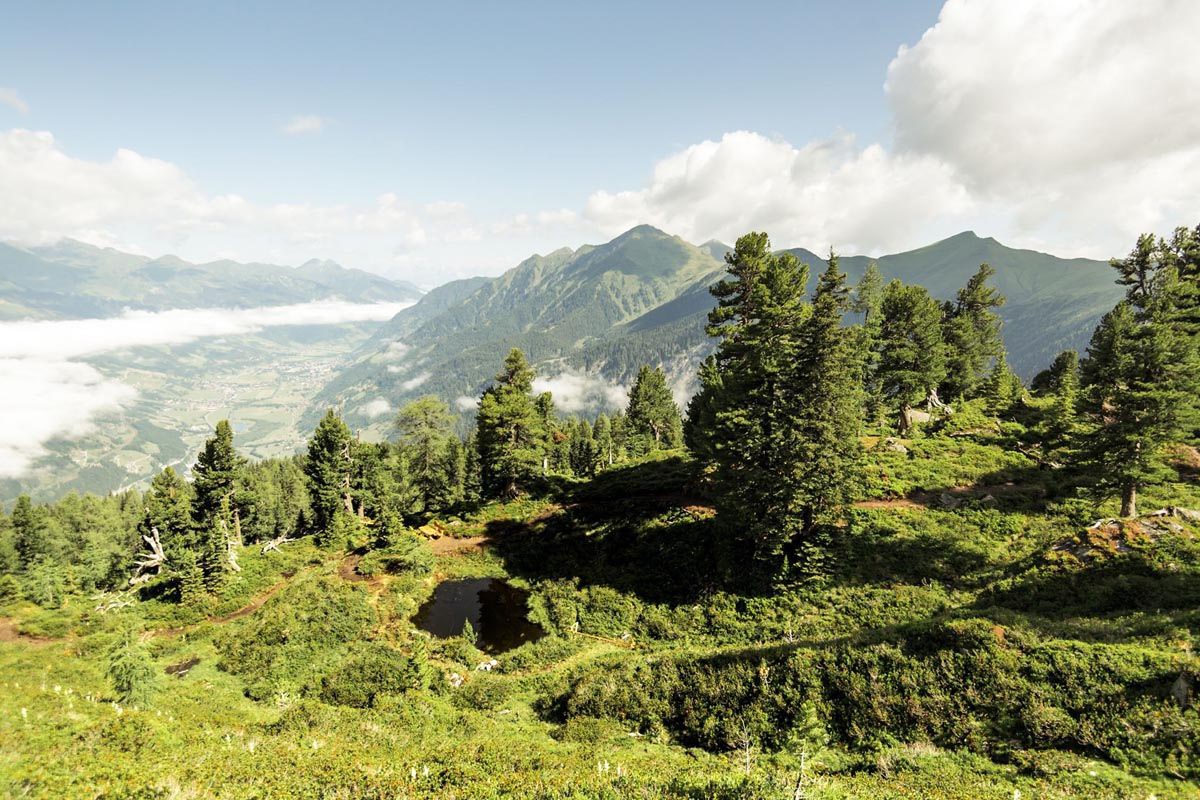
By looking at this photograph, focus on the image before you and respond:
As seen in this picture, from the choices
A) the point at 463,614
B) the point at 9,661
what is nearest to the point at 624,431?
the point at 463,614

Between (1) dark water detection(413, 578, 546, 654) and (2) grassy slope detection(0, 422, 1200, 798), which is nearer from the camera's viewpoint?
(2) grassy slope detection(0, 422, 1200, 798)

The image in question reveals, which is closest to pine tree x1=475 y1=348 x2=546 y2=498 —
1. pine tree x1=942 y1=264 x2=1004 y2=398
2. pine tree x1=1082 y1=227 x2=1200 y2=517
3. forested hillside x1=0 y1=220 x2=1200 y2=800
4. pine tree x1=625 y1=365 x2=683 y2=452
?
forested hillside x1=0 y1=220 x2=1200 y2=800

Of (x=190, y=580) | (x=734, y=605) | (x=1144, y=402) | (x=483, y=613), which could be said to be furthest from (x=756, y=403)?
(x=190, y=580)

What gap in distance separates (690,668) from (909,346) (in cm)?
4314

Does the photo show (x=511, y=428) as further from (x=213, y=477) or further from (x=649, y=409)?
(x=649, y=409)

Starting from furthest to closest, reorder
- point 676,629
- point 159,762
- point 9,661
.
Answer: point 676,629 → point 9,661 → point 159,762

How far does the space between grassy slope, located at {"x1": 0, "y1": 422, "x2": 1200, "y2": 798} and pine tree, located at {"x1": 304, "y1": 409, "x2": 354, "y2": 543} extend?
14.6 m

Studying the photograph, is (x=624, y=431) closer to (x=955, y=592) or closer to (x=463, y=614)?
(x=463, y=614)

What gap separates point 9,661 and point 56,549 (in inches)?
3015

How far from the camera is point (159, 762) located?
12805mm

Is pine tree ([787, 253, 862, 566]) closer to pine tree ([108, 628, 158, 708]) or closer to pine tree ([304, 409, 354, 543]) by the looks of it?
pine tree ([108, 628, 158, 708])

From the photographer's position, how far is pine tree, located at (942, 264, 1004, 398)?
57.4 metres

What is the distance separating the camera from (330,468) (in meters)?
56.2

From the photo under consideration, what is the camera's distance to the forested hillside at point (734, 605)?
14.4 m
